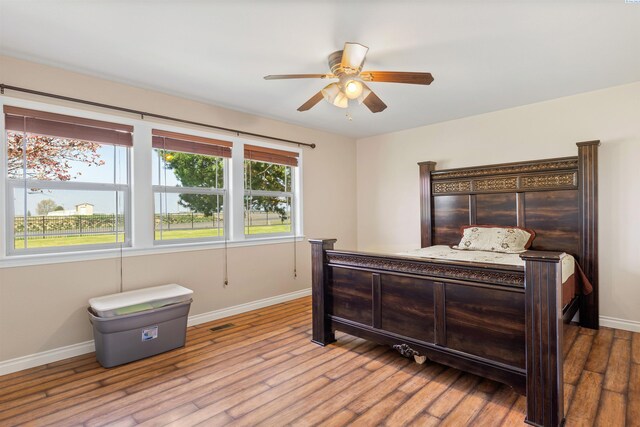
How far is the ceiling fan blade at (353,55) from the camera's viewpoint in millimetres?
2156

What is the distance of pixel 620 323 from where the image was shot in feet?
11.2

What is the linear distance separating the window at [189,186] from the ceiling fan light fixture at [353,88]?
1930 millimetres

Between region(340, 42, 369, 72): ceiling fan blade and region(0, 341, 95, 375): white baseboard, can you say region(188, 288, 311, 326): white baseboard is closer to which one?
region(0, 341, 95, 375): white baseboard

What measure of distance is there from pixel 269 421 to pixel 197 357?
116cm

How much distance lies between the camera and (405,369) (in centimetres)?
259

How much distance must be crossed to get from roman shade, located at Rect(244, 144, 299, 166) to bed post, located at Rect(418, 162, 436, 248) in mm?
1818

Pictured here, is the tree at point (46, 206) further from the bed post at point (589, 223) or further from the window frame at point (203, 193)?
the bed post at point (589, 223)

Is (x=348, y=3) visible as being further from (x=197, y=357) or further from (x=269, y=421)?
(x=197, y=357)

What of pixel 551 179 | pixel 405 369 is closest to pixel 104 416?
pixel 405 369

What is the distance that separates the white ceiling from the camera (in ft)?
6.78

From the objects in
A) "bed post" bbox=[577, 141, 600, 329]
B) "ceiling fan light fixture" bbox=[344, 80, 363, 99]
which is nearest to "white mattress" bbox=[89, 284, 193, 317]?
"ceiling fan light fixture" bbox=[344, 80, 363, 99]

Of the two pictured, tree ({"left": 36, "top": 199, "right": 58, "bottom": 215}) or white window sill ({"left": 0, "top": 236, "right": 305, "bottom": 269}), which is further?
tree ({"left": 36, "top": 199, "right": 58, "bottom": 215})

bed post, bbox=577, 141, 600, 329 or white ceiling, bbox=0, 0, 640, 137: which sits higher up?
white ceiling, bbox=0, 0, 640, 137

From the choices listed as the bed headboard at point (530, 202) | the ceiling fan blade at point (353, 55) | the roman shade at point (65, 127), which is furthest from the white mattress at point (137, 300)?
the bed headboard at point (530, 202)
